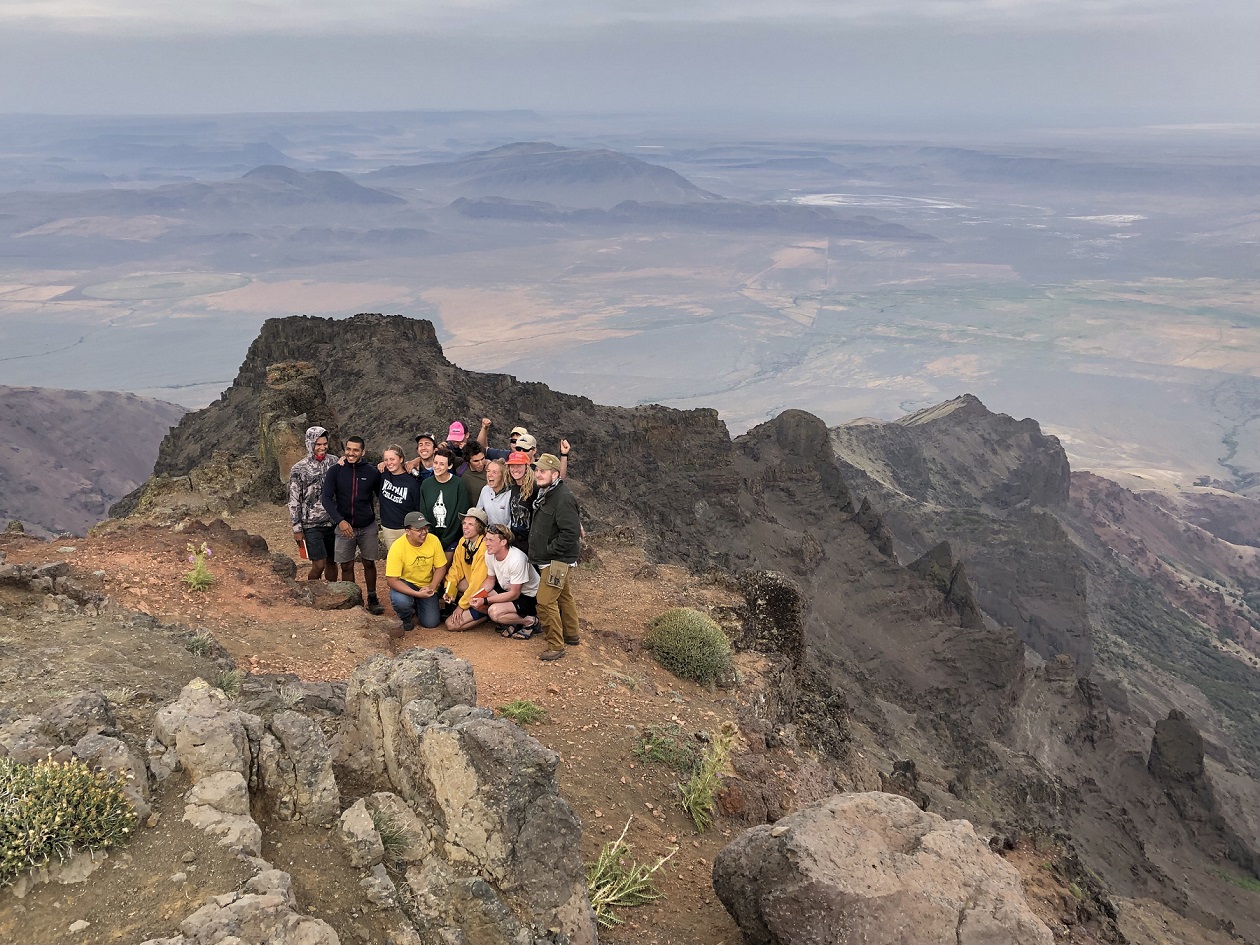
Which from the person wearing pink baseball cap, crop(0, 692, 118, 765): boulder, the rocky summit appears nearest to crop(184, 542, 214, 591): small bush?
the rocky summit

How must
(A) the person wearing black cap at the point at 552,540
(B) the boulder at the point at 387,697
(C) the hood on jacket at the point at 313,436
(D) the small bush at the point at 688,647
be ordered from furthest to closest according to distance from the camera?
(D) the small bush at the point at 688,647, (C) the hood on jacket at the point at 313,436, (A) the person wearing black cap at the point at 552,540, (B) the boulder at the point at 387,697

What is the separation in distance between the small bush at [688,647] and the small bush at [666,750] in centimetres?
236

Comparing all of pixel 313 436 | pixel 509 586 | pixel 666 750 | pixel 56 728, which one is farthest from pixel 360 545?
pixel 56 728

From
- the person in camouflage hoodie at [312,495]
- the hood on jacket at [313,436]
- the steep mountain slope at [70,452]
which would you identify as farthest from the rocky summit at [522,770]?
the steep mountain slope at [70,452]

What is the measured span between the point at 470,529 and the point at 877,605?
32.3m

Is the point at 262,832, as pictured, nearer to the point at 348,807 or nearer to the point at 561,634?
the point at 348,807

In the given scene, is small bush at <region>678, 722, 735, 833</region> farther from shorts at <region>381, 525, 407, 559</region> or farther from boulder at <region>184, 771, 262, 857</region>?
boulder at <region>184, 771, 262, 857</region>

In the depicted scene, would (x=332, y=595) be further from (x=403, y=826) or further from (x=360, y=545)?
(x=403, y=826)

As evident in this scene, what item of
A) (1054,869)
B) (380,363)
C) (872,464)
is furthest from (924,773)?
(872,464)

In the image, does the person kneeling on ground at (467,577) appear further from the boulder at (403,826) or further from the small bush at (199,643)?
the boulder at (403,826)

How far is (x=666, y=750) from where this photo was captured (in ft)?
27.7

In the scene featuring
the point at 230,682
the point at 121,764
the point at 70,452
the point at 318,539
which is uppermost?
the point at 121,764

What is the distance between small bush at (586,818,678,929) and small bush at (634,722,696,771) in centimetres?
155

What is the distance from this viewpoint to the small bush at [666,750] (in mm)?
8359
